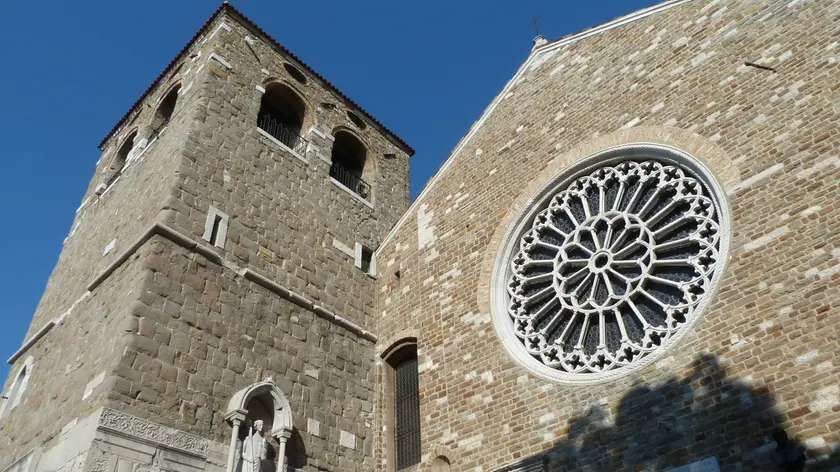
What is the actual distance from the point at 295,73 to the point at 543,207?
6.19 metres

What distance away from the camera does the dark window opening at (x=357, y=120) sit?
14.2 m

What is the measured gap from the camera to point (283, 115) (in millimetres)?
13266

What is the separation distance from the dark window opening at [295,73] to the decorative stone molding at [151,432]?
773 cm

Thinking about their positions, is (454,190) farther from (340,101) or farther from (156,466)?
(156,466)

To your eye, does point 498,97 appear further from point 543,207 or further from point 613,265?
point 613,265

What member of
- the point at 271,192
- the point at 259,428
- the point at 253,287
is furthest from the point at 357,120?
the point at 259,428

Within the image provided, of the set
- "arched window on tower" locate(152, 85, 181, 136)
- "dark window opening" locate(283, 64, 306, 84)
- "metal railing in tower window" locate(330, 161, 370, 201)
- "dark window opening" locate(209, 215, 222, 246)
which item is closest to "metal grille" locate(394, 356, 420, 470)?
"dark window opening" locate(209, 215, 222, 246)

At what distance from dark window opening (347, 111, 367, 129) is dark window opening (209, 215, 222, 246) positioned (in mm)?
5253

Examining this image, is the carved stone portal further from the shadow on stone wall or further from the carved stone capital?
the shadow on stone wall

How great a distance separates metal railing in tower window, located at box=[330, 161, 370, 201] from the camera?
13258 millimetres

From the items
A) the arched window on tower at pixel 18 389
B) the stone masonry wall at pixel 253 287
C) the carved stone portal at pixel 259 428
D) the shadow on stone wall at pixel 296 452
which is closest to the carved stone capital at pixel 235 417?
the carved stone portal at pixel 259 428

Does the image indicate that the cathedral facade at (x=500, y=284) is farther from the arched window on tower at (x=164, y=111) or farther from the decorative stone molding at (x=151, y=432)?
the arched window on tower at (x=164, y=111)

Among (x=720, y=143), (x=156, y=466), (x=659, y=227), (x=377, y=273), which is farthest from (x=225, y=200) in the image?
(x=720, y=143)

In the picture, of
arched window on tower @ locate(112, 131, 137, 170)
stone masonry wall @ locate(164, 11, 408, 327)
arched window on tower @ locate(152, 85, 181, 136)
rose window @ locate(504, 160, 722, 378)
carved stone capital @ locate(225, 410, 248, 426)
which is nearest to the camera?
rose window @ locate(504, 160, 722, 378)
